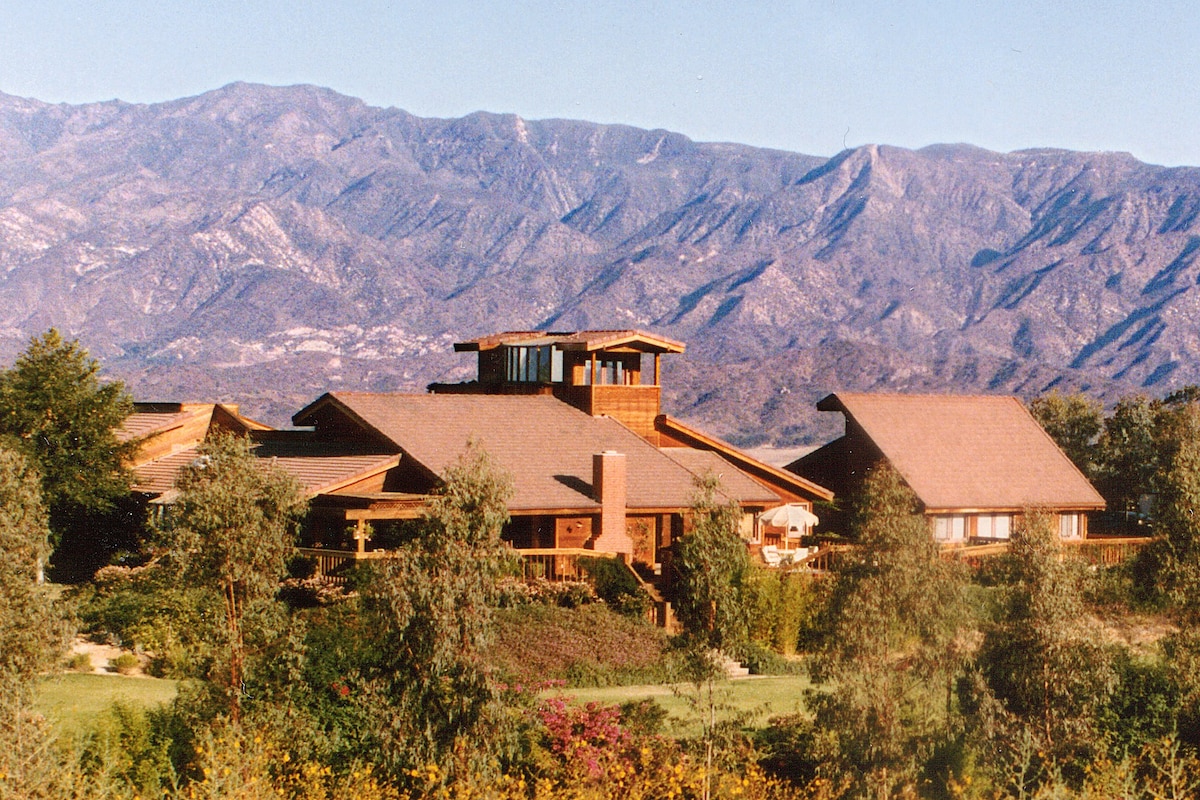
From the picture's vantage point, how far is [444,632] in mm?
20672

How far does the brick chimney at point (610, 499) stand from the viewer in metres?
39.6

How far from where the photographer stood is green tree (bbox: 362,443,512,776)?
2072 cm

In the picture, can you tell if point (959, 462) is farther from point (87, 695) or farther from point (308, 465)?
point (87, 695)

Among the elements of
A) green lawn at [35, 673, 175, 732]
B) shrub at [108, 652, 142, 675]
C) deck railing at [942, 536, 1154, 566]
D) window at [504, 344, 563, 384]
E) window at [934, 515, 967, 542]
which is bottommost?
green lawn at [35, 673, 175, 732]

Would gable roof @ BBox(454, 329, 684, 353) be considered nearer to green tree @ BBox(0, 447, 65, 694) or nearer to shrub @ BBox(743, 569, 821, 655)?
shrub @ BBox(743, 569, 821, 655)

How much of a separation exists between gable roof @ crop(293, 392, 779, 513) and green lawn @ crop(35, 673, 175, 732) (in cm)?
1220

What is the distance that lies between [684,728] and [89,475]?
21.2m

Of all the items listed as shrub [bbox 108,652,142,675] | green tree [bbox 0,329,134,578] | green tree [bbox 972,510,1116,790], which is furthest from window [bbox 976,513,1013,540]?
shrub [bbox 108,652,142,675]

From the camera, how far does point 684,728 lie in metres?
25.5

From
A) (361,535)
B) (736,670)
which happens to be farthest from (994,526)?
(361,535)

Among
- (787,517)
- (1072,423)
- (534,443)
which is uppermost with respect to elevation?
(1072,423)

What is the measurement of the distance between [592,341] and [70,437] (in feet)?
52.6

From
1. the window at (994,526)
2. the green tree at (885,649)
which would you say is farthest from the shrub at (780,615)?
the window at (994,526)

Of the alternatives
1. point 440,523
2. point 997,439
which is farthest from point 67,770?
point 997,439
